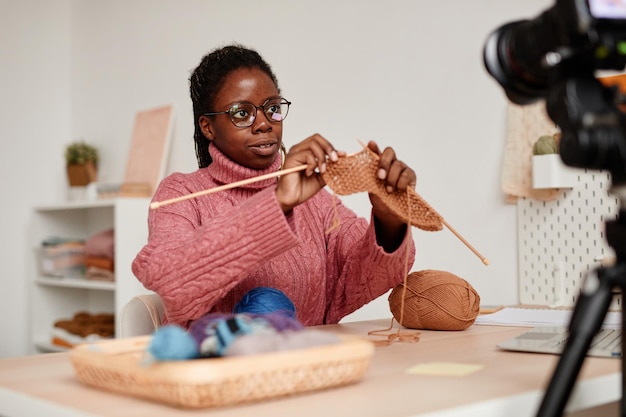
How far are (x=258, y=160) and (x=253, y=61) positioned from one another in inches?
8.5

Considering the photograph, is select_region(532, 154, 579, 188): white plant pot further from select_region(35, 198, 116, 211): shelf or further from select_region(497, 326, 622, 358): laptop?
select_region(35, 198, 116, 211): shelf

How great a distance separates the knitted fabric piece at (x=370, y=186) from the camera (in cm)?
123

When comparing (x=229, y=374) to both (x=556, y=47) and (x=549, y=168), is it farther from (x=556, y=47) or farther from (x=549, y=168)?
(x=549, y=168)

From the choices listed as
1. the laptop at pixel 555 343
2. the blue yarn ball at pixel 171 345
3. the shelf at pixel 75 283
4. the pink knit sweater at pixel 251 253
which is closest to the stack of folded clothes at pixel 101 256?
the shelf at pixel 75 283

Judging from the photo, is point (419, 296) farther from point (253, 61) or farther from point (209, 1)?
point (209, 1)

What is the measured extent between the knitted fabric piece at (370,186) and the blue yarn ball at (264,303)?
0.68ft

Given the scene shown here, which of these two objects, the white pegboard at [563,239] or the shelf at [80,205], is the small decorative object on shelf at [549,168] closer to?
the white pegboard at [563,239]

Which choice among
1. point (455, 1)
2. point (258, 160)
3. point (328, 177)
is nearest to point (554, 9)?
point (328, 177)

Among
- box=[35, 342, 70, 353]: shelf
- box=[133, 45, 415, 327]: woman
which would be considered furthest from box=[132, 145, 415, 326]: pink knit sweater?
box=[35, 342, 70, 353]: shelf

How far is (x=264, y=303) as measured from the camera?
126cm

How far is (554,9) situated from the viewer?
810mm

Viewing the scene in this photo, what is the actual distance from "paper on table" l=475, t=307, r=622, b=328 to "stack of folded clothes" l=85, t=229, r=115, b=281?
1.82 meters

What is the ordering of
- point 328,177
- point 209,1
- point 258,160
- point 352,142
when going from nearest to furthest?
point 328,177 < point 258,160 < point 352,142 < point 209,1

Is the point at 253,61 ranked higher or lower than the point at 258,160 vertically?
higher
